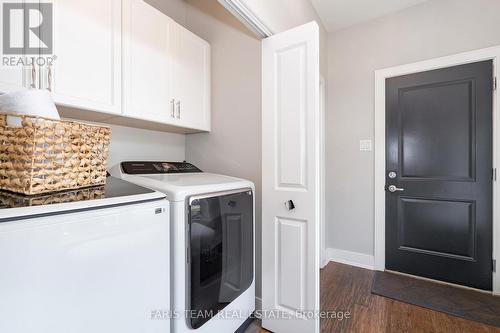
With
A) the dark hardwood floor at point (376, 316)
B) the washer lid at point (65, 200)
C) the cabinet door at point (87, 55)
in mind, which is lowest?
the dark hardwood floor at point (376, 316)

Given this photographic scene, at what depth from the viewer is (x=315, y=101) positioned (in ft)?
4.57

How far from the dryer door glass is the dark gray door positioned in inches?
69.6

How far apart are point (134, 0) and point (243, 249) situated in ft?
5.64

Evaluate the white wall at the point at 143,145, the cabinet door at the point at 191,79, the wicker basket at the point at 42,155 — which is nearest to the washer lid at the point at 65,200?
the wicker basket at the point at 42,155

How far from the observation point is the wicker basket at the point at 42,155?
77cm

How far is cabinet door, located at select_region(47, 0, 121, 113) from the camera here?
3.57 ft

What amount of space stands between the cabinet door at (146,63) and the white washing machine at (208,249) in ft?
1.35

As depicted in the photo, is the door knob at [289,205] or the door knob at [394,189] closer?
the door knob at [289,205]

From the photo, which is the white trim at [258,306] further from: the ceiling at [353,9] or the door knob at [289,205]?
the ceiling at [353,9]

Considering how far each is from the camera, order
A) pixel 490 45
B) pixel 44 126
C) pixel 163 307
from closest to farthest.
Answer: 1. pixel 44 126
2. pixel 163 307
3. pixel 490 45

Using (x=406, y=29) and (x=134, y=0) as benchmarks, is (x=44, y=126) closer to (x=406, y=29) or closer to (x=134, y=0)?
(x=134, y=0)

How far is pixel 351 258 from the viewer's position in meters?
2.62

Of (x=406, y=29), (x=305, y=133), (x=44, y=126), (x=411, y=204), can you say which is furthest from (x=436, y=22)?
(x=44, y=126)

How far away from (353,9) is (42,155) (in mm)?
2837
